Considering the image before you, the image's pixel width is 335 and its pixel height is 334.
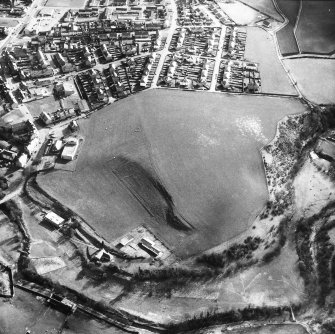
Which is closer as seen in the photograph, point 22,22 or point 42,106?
point 42,106

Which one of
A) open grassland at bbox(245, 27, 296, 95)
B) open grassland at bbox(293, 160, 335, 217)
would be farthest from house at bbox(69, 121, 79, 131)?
open grassland at bbox(293, 160, 335, 217)

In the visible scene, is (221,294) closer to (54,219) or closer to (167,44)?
(54,219)

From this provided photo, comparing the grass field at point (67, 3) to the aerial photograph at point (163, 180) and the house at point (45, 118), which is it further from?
the house at point (45, 118)

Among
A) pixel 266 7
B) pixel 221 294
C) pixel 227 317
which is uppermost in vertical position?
pixel 266 7

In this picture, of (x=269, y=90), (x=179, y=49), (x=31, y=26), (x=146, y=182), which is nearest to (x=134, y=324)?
(x=146, y=182)

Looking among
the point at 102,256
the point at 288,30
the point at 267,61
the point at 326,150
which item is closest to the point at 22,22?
the point at 267,61

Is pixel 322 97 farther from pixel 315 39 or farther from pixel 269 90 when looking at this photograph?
pixel 315 39

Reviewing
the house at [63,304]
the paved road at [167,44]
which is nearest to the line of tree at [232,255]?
the house at [63,304]
